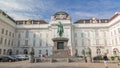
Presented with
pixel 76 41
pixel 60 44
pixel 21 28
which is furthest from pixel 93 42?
pixel 60 44

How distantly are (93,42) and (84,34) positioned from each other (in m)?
5.09

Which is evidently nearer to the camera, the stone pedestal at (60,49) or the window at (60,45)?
the stone pedestal at (60,49)

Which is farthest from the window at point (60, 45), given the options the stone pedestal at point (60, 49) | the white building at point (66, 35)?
the white building at point (66, 35)

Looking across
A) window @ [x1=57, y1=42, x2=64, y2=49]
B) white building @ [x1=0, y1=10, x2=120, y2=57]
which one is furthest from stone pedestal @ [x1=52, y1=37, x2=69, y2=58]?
white building @ [x1=0, y1=10, x2=120, y2=57]

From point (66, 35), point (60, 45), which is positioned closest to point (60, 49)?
point (60, 45)

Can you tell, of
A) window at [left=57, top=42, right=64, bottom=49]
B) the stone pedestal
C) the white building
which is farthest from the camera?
the white building

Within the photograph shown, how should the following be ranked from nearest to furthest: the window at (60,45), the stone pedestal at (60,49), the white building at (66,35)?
the stone pedestal at (60,49)
the window at (60,45)
the white building at (66,35)

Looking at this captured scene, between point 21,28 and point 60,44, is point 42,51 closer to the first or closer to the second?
point 21,28

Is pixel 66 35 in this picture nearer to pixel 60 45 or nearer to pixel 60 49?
pixel 60 45

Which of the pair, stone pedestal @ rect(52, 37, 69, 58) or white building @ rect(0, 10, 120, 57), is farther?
white building @ rect(0, 10, 120, 57)

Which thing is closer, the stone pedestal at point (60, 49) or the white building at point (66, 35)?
the stone pedestal at point (60, 49)

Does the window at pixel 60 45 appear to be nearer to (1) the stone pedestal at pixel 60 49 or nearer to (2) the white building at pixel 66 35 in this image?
(1) the stone pedestal at pixel 60 49

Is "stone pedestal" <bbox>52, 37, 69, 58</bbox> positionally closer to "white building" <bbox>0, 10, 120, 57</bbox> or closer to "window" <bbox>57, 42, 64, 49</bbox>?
"window" <bbox>57, 42, 64, 49</bbox>

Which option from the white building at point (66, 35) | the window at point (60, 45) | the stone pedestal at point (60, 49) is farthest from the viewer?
the white building at point (66, 35)
